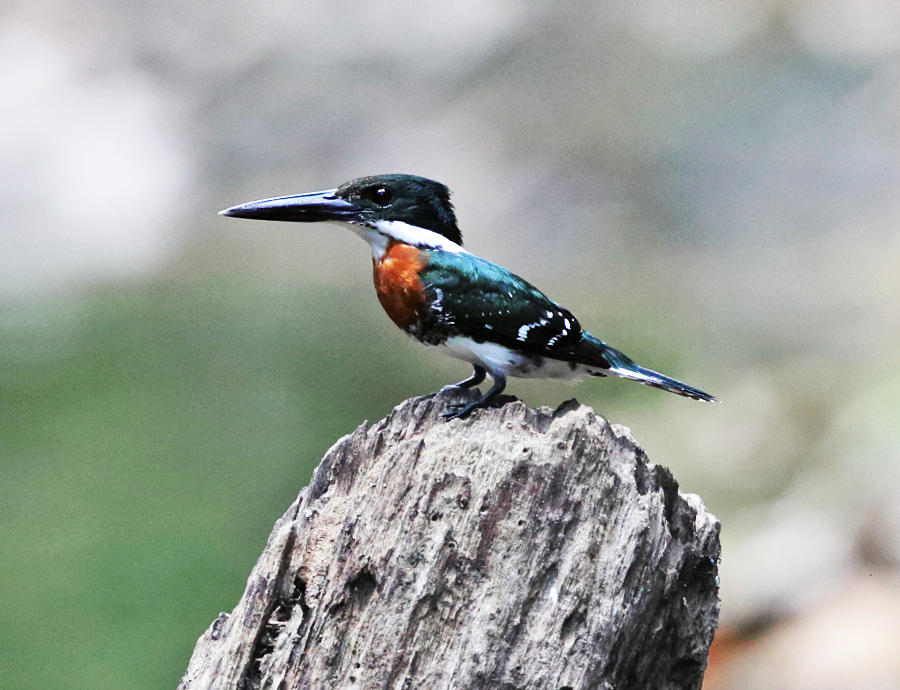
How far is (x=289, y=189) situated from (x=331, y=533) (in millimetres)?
2751

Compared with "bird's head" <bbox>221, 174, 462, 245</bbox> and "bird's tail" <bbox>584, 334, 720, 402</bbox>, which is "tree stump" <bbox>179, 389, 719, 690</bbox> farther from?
"bird's head" <bbox>221, 174, 462, 245</bbox>

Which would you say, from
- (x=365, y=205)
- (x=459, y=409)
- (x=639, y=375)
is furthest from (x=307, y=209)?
(x=639, y=375)

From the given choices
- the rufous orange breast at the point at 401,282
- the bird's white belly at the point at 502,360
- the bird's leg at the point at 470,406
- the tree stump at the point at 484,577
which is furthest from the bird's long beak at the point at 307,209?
the tree stump at the point at 484,577

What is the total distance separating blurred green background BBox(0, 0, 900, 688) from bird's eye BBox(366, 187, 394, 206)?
165 centimetres

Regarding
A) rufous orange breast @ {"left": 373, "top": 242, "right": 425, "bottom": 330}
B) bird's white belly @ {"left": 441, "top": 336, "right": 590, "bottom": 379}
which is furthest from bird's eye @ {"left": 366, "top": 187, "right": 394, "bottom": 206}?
bird's white belly @ {"left": 441, "top": 336, "right": 590, "bottom": 379}

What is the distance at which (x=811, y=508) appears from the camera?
3.60m

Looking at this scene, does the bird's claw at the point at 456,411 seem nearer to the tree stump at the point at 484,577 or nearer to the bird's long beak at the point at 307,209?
the tree stump at the point at 484,577

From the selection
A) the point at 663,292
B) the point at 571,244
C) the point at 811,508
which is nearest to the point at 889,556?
the point at 811,508

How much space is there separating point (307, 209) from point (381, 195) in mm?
159

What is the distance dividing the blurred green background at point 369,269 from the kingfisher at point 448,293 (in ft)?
5.31

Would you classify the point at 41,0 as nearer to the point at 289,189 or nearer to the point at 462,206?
the point at 289,189

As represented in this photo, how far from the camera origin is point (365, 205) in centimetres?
229

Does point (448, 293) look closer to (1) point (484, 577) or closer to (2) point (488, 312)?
(2) point (488, 312)

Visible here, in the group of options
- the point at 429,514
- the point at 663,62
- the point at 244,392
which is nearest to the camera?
the point at 429,514
